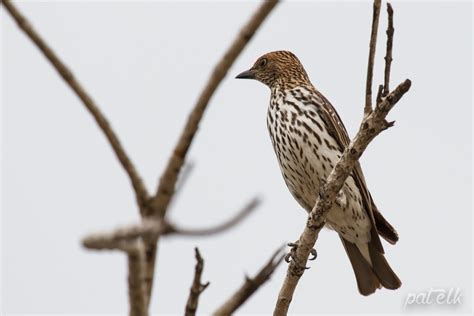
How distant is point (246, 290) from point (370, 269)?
19.1 feet

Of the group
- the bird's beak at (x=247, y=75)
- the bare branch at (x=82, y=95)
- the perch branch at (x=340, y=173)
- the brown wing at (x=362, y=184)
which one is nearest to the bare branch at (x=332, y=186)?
the perch branch at (x=340, y=173)

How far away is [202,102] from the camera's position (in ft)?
8.25

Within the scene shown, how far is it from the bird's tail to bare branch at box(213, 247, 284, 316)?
545 centimetres

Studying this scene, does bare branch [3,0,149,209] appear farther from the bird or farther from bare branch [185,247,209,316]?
the bird

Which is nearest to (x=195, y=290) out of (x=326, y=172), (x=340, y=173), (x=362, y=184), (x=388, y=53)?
(x=388, y=53)

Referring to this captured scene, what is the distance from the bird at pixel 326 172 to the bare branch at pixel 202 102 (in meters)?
4.75

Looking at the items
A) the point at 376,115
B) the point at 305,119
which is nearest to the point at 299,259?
the point at 376,115

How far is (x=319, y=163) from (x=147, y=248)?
538 cm

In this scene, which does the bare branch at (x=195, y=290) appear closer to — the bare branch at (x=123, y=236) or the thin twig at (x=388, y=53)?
the bare branch at (x=123, y=236)

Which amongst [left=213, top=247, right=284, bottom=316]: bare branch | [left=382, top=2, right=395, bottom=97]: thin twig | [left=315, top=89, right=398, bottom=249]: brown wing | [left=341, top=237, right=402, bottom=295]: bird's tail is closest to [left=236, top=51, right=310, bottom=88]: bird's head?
[left=315, top=89, right=398, bottom=249]: brown wing

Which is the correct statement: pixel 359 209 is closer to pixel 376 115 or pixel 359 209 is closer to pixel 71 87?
pixel 376 115

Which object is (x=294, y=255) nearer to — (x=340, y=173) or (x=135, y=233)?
(x=340, y=173)

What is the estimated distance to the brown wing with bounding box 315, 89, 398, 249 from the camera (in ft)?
25.5

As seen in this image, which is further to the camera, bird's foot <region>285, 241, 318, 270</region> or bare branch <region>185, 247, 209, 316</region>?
bird's foot <region>285, 241, 318, 270</region>
